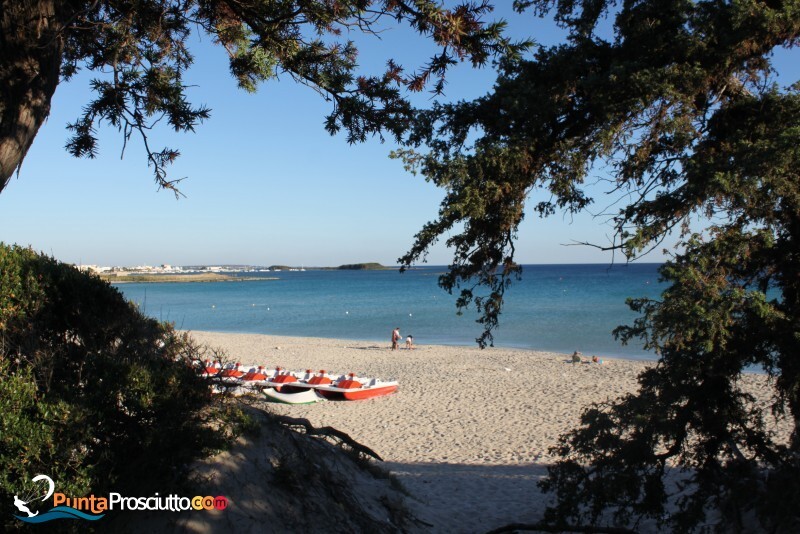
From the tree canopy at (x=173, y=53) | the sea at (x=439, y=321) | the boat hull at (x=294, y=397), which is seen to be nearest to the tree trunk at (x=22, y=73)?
the tree canopy at (x=173, y=53)

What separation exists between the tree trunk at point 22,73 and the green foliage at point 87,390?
0.85m

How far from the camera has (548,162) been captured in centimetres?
490

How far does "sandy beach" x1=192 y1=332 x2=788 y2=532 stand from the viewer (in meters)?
7.80

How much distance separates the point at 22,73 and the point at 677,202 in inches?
184

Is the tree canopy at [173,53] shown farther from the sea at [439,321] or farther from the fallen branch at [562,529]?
the sea at [439,321]

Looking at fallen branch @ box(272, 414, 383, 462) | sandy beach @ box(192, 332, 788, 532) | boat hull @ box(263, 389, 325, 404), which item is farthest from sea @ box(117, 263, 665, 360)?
fallen branch @ box(272, 414, 383, 462)

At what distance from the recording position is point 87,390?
154 inches

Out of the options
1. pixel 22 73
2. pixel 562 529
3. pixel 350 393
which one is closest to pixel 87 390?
pixel 22 73

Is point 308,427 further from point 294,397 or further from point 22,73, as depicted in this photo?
point 294,397

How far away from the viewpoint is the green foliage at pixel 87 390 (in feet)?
11.2

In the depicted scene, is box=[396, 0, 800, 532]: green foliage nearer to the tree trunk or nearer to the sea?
the tree trunk

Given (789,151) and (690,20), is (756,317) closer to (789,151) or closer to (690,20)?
(789,151)

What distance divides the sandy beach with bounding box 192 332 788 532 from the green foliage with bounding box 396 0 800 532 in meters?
2.51

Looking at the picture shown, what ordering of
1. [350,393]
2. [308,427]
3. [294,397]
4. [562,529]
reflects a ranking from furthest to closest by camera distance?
[350,393] → [294,397] → [308,427] → [562,529]
